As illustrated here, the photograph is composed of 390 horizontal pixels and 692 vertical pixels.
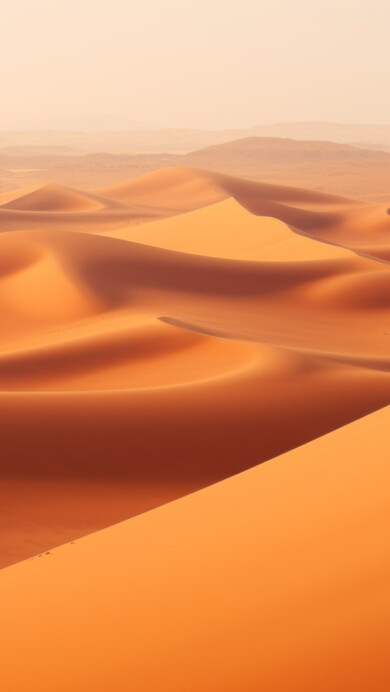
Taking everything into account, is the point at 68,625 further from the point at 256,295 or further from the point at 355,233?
the point at 355,233

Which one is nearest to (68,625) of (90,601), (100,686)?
(90,601)

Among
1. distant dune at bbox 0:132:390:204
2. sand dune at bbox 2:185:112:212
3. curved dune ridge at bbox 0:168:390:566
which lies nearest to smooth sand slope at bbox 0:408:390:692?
curved dune ridge at bbox 0:168:390:566

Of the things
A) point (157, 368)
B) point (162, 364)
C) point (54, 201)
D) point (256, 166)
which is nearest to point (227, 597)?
point (157, 368)

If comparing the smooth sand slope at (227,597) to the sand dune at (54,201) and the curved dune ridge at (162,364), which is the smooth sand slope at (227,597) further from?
the sand dune at (54,201)

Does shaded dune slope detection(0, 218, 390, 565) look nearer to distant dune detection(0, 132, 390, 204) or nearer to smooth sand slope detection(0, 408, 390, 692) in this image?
smooth sand slope detection(0, 408, 390, 692)

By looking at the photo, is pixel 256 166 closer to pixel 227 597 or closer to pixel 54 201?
pixel 54 201

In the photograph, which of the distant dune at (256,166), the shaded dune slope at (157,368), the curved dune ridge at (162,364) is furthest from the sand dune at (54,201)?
the shaded dune slope at (157,368)

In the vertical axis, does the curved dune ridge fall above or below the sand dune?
above
